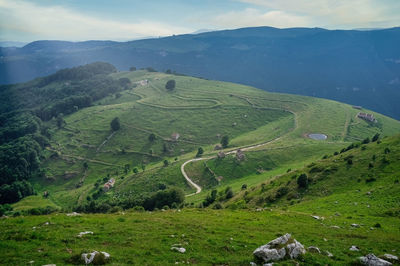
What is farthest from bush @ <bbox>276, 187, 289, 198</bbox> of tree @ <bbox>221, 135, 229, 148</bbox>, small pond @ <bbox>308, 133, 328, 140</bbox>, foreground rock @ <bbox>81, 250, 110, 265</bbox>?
small pond @ <bbox>308, 133, 328, 140</bbox>

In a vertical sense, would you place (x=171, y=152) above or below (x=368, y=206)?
below

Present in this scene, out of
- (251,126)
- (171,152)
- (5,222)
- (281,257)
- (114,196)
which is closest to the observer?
(281,257)

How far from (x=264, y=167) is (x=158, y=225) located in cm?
8436

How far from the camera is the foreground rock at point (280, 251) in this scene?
19.3 m

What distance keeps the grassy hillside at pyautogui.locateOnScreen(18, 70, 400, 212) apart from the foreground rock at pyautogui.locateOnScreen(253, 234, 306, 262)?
71.9 metres

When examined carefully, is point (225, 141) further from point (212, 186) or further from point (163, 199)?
point (163, 199)

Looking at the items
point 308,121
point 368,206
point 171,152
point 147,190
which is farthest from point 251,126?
point 368,206

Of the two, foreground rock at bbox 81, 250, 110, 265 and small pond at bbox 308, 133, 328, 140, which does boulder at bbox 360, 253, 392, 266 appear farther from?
small pond at bbox 308, 133, 328, 140

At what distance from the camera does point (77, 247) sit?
21469mm

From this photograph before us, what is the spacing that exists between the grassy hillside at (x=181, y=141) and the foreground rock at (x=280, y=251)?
71885mm

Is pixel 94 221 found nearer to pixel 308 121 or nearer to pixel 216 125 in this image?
pixel 216 125

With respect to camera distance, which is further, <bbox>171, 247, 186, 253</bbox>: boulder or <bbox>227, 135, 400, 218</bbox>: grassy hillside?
<bbox>227, 135, 400, 218</bbox>: grassy hillside

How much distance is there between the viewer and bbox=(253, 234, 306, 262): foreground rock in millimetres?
19297

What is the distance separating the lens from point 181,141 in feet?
502
